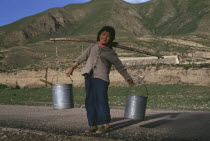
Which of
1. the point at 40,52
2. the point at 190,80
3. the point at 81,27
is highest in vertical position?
the point at 81,27

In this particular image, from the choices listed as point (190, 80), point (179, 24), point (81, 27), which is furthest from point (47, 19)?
point (190, 80)

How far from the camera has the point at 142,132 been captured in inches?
272

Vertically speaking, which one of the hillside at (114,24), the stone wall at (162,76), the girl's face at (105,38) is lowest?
the stone wall at (162,76)

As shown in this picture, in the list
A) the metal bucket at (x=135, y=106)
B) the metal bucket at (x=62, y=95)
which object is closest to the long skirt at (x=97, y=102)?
the metal bucket at (x=135, y=106)

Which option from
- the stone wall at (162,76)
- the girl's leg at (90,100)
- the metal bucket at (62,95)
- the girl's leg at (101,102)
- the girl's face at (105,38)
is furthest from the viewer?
the stone wall at (162,76)

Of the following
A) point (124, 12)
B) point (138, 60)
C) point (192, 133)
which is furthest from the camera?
point (124, 12)

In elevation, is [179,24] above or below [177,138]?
above

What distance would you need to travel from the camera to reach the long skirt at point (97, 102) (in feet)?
23.0

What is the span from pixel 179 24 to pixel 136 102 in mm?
123191

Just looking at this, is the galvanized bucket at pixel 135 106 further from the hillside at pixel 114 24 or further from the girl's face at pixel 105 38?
the hillside at pixel 114 24

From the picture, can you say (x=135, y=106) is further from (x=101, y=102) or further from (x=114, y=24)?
(x=114, y=24)

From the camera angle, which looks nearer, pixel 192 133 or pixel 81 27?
pixel 192 133

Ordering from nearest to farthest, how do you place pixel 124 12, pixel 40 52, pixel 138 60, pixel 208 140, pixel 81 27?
pixel 208 140 → pixel 138 60 → pixel 40 52 → pixel 81 27 → pixel 124 12

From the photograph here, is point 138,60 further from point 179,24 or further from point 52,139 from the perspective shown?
point 179,24
